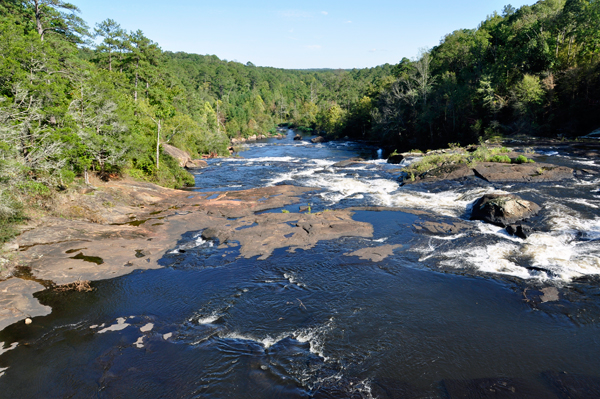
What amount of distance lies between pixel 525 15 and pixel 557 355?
62.4 meters

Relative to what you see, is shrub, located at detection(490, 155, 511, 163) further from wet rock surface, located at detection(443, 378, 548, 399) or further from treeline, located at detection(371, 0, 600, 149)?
wet rock surface, located at detection(443, 378, 548, 399)

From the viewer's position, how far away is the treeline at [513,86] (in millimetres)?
42031

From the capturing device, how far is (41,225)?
16.6 metres

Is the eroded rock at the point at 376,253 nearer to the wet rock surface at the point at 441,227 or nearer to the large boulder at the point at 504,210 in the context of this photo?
the wet rock surface at the point at 441,227

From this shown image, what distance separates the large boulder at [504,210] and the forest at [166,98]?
21.9 meters

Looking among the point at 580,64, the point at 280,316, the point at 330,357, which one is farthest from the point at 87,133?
the point at 580,64

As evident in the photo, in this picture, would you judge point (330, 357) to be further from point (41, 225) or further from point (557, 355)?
point (41, 225)

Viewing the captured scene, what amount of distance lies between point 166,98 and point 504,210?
43.0 meters

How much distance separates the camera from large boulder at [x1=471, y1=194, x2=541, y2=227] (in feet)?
57.6

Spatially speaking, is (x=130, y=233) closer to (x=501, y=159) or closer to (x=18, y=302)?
(x=18, y=302)

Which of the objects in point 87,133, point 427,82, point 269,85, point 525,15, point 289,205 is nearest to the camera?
point 87,133

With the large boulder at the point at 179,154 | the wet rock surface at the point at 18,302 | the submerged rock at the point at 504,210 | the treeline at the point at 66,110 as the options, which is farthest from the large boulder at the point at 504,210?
the large boulder at the point at 179,154

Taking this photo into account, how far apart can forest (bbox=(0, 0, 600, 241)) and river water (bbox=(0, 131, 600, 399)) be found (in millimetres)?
8171

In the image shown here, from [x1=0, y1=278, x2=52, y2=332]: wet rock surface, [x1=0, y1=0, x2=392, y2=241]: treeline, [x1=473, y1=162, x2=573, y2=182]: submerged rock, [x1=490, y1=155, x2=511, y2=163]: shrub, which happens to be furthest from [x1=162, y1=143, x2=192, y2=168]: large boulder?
[x1=490, y1=155, x2=511, y2=163]: shrub
